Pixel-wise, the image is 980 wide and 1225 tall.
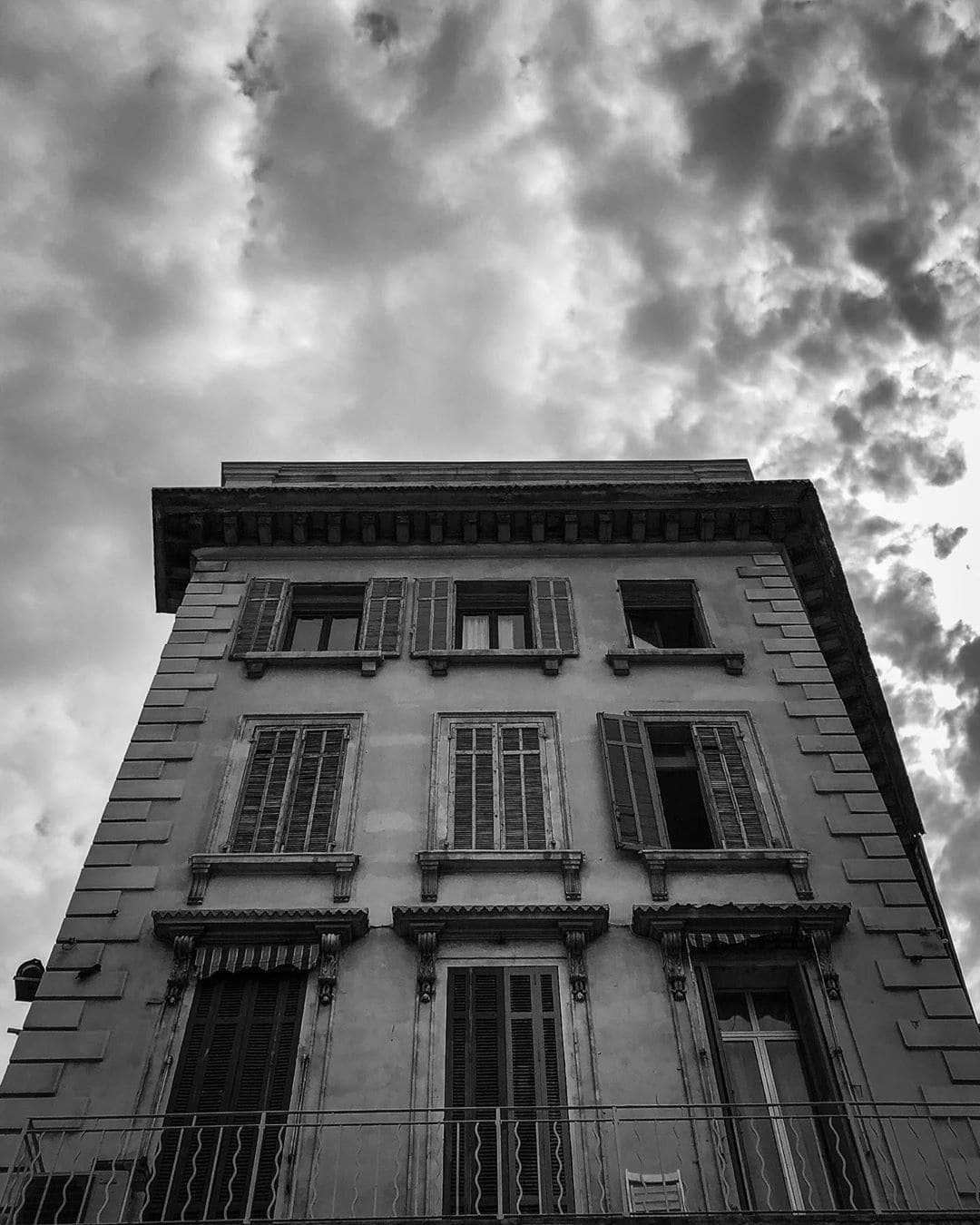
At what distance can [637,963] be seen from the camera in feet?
37.2

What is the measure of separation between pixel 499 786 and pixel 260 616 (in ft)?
17.0

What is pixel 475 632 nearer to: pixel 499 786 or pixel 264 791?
pixel 499 786

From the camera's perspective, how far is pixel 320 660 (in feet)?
50.4

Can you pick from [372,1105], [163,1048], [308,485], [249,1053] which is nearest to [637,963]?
[372,1105]

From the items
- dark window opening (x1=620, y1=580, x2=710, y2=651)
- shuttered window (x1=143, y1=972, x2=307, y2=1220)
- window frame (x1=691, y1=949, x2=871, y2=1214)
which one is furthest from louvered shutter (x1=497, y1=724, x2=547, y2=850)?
dark window opening (x1=620, y1=580, x2=710, y2=651)

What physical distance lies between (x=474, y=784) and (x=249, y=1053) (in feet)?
13.8

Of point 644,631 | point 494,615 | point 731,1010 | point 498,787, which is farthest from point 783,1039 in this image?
point 494,615

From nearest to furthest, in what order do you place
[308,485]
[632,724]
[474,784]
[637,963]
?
Answer: [637,963]
[474,784]
[632,724]
[308,485]

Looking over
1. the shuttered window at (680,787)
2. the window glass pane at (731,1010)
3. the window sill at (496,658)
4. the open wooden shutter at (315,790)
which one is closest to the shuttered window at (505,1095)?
the window glass pane at (731,1010)

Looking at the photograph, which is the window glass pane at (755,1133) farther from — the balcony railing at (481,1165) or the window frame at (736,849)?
the window frame at (736,849)

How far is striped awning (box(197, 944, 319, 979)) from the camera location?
442 inches

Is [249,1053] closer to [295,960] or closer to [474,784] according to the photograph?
[295,960]

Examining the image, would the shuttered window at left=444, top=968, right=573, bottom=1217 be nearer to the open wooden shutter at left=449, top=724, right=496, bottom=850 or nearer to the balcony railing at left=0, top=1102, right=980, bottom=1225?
the balcony railing at left=0, top=1102, right=980, bottom=1225

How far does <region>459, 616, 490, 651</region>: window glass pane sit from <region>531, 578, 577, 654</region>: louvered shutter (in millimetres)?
927
